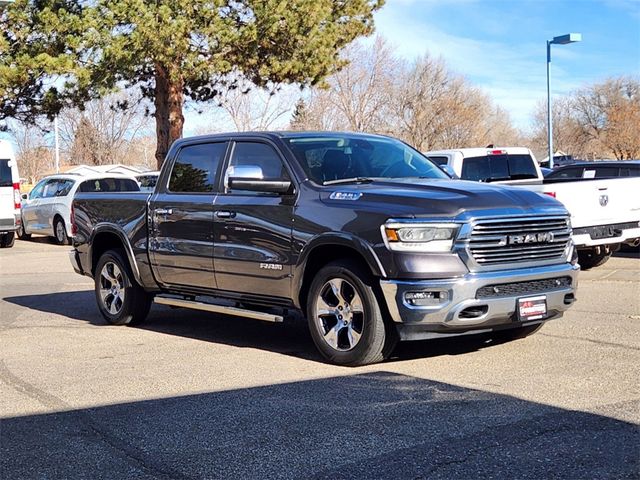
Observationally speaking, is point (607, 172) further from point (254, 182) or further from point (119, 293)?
point (254, 182)

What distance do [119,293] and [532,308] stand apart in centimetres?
474

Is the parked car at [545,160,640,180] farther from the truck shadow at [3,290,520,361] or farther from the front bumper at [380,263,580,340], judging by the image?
the front bumper at [380,263,580,340]

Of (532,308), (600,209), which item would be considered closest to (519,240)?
(532,308)

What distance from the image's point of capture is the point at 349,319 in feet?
22.0

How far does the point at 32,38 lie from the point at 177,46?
4873 millimetres

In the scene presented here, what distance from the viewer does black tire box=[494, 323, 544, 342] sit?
7.57 metres

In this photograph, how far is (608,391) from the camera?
5.70 m

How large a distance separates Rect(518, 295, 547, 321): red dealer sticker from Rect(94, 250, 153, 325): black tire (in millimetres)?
4366

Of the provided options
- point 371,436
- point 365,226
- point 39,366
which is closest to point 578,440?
point 371,436

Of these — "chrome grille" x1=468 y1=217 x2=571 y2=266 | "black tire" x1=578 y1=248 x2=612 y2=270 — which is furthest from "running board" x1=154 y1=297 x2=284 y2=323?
"black tire" x1=578 y1=248 x2=612 y2=270

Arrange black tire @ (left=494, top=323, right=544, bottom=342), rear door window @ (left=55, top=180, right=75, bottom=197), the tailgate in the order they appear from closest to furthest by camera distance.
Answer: black tire @ (left=494, top=323, right=544, bottom=342) < the tailgate < rear door window @ (left=55, top=180, right=75, bottom=197)

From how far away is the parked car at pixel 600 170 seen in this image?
557 inches

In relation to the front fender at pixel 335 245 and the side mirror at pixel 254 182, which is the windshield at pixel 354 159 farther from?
the front fender at pixel 335 245

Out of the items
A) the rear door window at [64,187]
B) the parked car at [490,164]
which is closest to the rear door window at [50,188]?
the rear door window at [64,187]
